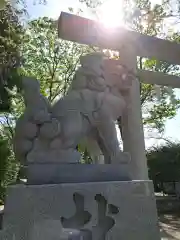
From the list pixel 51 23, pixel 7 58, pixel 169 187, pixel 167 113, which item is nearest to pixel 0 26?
pixel 7 58

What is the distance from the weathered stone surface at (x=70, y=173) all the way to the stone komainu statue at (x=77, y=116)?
68 mm

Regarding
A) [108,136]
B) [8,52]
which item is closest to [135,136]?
[108,136]

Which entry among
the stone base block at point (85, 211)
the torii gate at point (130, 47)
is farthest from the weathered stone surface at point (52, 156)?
the torii gate at point (130, 47)

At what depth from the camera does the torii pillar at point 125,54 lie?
10.8 ft

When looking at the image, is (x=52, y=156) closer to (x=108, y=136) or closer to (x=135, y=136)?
(x=108, y=136)

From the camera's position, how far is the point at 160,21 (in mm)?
8148

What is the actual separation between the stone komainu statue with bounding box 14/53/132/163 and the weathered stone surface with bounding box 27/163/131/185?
0.07 meters

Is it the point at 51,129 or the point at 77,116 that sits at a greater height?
the point at 77,116

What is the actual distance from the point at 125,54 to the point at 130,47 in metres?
0.12

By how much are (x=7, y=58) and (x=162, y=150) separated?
9004mm

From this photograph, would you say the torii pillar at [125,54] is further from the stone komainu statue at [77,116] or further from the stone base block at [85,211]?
the stone base block at [85,211]

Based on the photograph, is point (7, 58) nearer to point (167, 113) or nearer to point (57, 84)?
point (57, 84)

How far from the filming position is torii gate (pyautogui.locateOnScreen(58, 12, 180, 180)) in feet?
10.8

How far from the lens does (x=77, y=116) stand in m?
1.99
